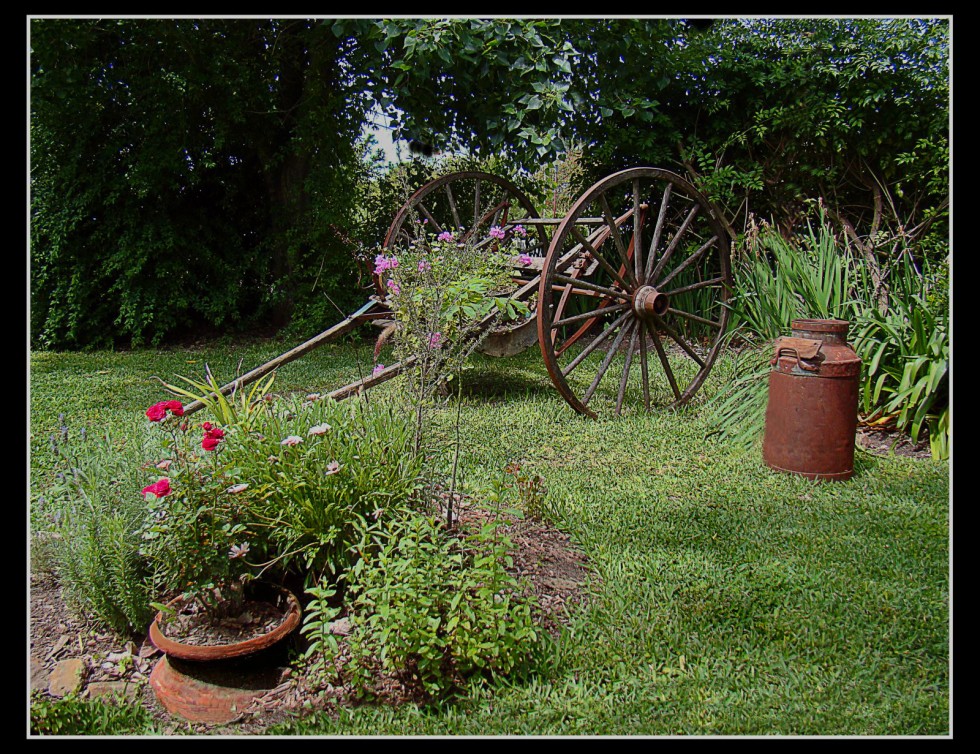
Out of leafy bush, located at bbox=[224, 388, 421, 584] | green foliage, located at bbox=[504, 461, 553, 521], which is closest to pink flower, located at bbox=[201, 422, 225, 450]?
leafy bush, located at bbox=[224, 388, 421, 584]

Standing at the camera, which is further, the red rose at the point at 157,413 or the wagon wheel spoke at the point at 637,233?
the wagon wheel spoke at the point at 637,233

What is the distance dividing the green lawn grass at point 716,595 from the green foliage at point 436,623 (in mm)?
86

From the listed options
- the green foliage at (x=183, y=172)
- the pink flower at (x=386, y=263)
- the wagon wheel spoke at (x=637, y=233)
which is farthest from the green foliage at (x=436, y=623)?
the green foliage at (x=183, y=172)

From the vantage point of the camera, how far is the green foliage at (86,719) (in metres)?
2.00

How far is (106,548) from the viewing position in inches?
91.5

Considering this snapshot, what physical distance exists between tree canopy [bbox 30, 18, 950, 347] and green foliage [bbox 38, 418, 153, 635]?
419 cm

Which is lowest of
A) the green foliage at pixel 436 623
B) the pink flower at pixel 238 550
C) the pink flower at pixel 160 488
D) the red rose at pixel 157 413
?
the green foliage at pixel 436 623

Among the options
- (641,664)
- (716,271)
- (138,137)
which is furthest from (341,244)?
(641,664)

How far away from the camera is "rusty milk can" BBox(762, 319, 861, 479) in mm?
3445

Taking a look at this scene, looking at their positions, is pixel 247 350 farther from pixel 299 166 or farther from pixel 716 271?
pixel 716 271

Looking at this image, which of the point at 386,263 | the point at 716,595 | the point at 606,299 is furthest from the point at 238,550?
the point at 606,299

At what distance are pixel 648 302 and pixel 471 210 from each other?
12.1 feet

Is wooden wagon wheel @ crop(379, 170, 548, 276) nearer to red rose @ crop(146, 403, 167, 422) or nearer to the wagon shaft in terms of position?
the wagon shaft

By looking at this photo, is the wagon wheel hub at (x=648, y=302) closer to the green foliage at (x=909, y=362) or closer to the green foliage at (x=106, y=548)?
the green foliage at (x=909, y=362)
